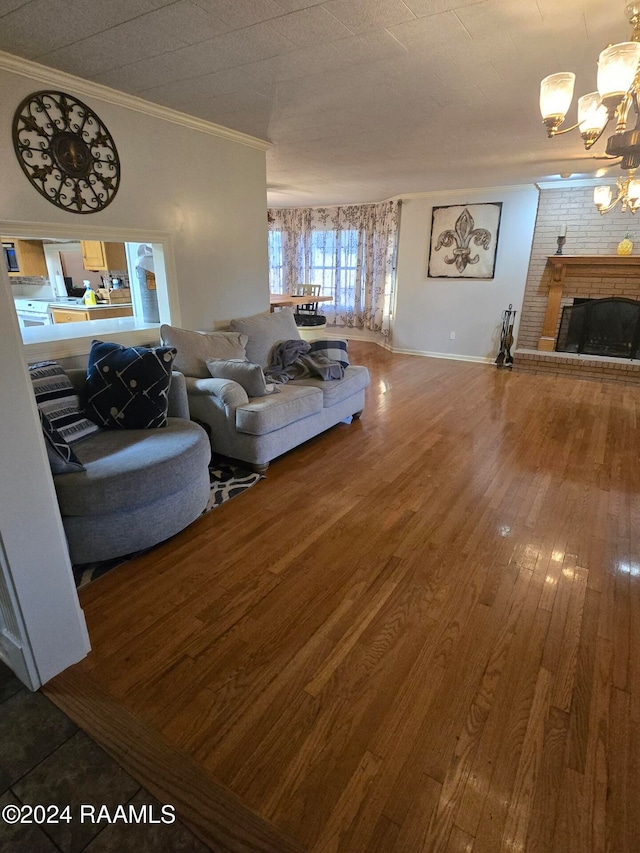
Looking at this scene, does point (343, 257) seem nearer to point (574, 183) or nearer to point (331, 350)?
point (574, 183)

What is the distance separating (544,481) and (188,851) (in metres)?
2.72

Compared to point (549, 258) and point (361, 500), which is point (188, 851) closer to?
point (361, 500)

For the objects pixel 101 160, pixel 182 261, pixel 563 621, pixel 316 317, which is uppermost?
pixel 101 160

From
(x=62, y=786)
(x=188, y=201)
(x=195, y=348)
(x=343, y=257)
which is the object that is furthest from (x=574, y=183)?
(x=62, y=786)

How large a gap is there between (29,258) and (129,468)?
16.0 ft

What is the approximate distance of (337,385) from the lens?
3646mm

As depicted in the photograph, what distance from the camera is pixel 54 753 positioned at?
50.4 inches

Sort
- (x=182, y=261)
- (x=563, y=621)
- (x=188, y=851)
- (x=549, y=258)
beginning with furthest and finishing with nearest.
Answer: (x=549, y=258), (x=182, y=261), (x=563, y=621), (x=188, y=851)

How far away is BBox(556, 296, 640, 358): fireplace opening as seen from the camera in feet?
18.2

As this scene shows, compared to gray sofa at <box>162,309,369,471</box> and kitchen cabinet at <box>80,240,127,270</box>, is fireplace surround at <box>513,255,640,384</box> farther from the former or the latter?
kitchen cabinet at <box>80,240,127,270</box>

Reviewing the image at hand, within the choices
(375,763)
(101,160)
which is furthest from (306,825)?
(101,160)

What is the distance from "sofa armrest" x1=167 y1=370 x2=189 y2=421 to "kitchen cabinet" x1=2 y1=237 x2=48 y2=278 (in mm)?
4042

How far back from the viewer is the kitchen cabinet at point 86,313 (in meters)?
4.41

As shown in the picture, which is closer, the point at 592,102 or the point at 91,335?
the point at 592,102
